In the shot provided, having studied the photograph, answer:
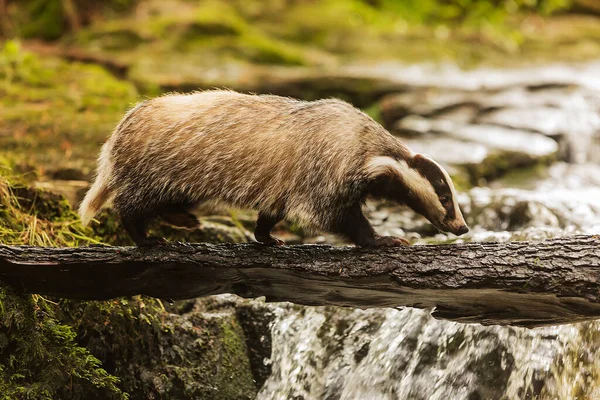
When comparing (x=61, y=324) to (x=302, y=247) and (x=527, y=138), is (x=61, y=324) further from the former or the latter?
(x=527, y=138)

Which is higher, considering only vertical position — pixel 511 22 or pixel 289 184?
pixel 289 184

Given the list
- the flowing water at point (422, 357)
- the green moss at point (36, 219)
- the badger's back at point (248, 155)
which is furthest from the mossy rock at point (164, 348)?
the badger's back at point (248, 155)

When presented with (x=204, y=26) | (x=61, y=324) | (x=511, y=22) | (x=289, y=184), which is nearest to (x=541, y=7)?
(x=511, y=22)

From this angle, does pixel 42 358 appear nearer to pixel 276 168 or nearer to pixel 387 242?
pixel 276 168

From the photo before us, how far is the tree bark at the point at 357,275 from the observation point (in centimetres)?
373

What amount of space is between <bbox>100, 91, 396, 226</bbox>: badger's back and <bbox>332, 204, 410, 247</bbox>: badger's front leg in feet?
0.38

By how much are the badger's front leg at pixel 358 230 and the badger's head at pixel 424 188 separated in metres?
0.23

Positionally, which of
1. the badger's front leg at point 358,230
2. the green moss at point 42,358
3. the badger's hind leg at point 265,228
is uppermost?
the badger's front leg at point 358,230

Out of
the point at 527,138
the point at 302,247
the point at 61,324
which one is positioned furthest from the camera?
the point at 527,138

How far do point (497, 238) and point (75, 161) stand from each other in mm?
4025

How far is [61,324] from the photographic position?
4.85 meters

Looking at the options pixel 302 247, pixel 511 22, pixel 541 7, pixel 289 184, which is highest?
pixel 289 184

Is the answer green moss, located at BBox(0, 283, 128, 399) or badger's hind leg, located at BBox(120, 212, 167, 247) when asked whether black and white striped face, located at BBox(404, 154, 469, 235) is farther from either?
green moss, located at BBox(0, 283, 128, 399)

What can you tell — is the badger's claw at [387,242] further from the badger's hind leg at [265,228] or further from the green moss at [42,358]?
the green moss at [42,358]
